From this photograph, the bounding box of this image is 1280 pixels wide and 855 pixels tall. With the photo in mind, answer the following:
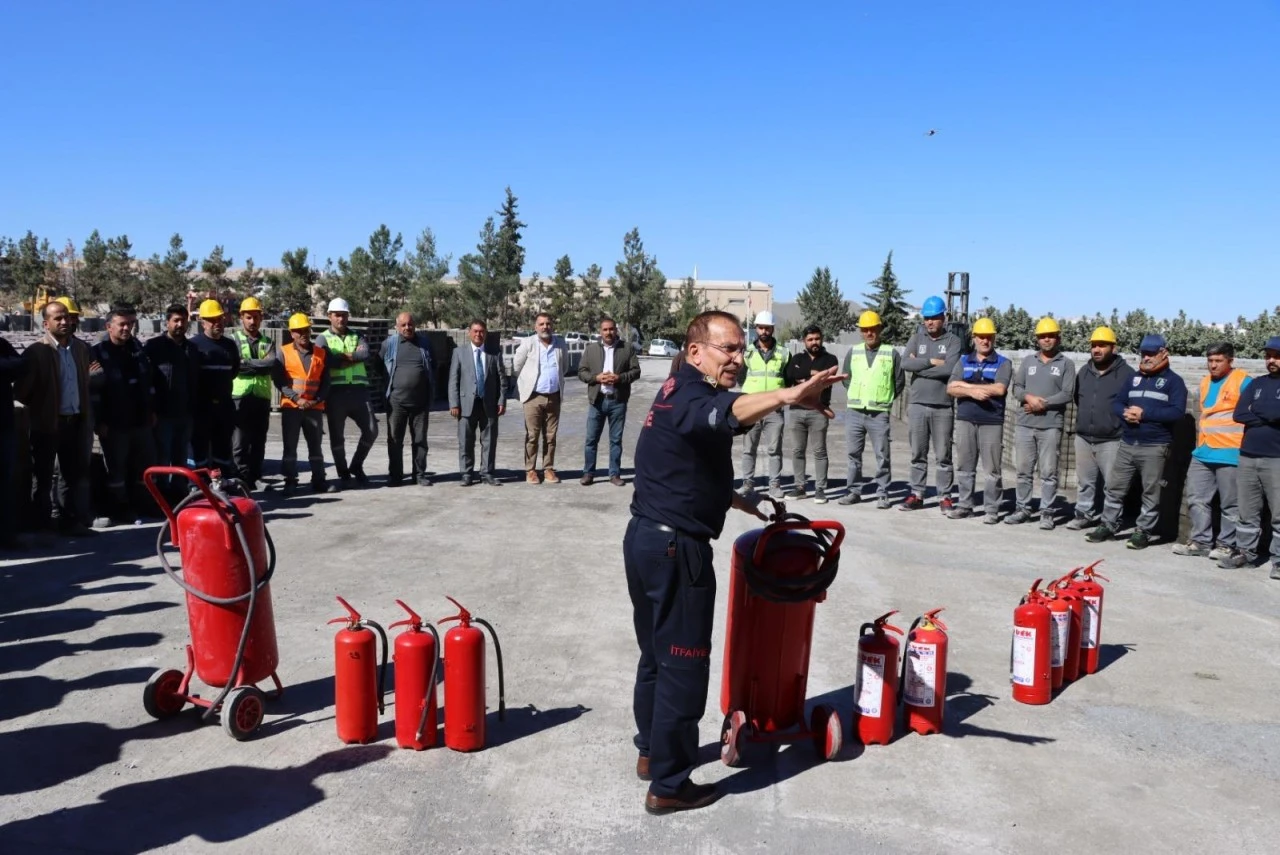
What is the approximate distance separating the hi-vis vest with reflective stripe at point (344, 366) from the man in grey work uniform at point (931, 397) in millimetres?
6219

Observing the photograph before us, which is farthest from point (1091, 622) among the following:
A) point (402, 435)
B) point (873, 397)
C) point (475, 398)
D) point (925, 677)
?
point (402, 435)

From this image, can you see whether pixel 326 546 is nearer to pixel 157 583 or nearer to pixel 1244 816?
pixel 157 583

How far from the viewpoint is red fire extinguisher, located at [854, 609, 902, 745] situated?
490 centimetres

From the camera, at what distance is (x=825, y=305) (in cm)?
6950

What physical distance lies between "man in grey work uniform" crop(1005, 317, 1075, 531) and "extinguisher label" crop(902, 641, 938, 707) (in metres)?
5.76

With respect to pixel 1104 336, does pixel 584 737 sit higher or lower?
lower

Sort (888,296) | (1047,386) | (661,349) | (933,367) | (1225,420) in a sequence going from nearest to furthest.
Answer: (1225,420), (1047,386), (933,367), (888,296), (661,349)

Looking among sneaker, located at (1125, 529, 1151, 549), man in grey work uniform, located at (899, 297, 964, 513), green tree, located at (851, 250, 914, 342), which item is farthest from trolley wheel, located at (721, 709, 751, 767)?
green tree, located at (851, 250, 914, 342)

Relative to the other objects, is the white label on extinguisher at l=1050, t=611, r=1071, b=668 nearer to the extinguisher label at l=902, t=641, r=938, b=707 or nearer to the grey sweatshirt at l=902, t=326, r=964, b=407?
the extinguisher label at l=902, t=641, r=938, b=707

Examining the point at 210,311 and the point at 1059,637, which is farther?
the point at 210,311

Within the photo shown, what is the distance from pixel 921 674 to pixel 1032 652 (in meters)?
0.87

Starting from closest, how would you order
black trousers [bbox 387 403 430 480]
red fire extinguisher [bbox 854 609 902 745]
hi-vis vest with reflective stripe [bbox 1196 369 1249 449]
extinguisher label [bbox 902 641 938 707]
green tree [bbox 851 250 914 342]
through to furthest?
red fire extinguisher [bbox 854 609 902 745] < extinguisher label [bbox 902 641 938 707] < hi-vis vest with reflective stripe [bbox 1196 369 1249 449] < black trousers [bbox 387 403 430 480] < green tree [bbox 851 250 914 342]

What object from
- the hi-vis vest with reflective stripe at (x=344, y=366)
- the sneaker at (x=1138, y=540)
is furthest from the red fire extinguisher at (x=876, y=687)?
the hi-vis vest with reflective stripe at (x=344, y=366)

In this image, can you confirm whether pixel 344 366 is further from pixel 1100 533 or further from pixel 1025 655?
pixel 1025 655
